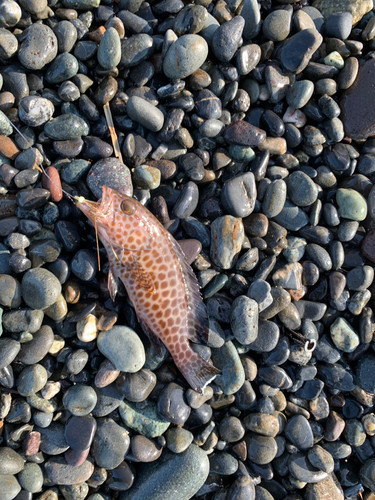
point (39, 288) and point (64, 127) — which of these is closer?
point (39, 288)

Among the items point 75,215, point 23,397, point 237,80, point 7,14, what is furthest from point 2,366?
point 237,80

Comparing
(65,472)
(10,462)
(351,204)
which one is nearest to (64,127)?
(351,204)

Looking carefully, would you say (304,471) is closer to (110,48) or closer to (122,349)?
(122,349)

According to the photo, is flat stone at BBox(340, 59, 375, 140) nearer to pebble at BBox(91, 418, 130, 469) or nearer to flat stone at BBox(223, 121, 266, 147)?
flat stone at BBox(223, 121, 266, 147)

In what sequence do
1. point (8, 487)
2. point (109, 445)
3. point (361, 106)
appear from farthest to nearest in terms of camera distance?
1. point (361, 106)
2. point (109, 445)
3. point (8, 487)

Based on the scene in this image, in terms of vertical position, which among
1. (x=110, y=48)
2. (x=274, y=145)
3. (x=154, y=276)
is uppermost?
(x=110, y=48)

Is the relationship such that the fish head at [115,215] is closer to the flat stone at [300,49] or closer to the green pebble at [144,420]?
the green pebble at [144,420]
